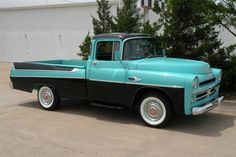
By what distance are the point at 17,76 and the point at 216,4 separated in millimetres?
5565

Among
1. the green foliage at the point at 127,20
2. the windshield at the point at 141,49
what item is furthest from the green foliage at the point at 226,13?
the green foliage at the point at 127,20

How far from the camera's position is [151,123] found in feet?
24.1

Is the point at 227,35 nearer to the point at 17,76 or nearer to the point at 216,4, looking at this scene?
the point at 216,4

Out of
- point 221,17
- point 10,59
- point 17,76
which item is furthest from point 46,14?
point 221,17

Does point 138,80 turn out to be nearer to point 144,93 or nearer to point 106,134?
point 144,93

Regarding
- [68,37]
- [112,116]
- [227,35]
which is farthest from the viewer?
[68,37]

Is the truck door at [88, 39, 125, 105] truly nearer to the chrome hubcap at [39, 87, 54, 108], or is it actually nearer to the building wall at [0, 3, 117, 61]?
the chrome hubcap at [39, 87, 54, 108]

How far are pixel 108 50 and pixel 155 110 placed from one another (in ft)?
5.74

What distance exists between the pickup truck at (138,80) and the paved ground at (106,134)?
43 cm

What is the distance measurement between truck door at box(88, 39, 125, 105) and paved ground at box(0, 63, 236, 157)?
22.0 inches

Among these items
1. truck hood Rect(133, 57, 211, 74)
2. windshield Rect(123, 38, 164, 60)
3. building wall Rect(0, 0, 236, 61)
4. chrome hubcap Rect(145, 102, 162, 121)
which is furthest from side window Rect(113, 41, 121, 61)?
building wall Rect(0, 0, 236, 61)

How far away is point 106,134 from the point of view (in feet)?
22.7

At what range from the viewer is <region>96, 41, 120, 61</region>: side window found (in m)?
7.81

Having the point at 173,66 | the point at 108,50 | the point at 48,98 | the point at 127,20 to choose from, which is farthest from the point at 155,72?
the point at 127,20
